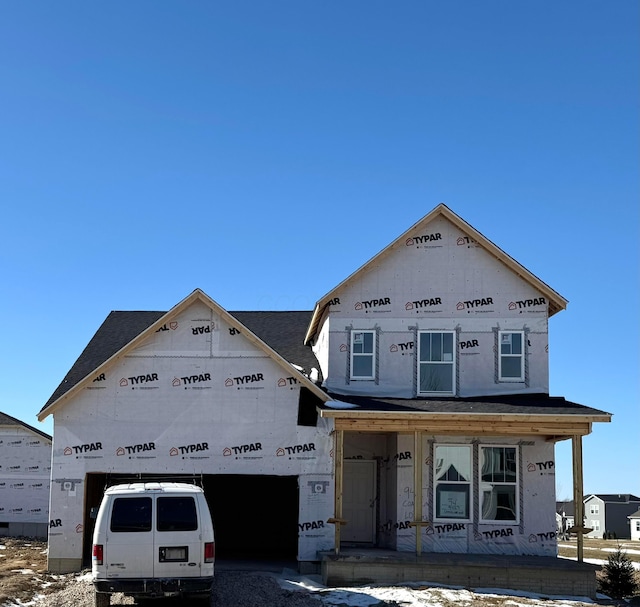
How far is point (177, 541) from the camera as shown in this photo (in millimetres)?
13750

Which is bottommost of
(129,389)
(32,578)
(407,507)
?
(32,578)

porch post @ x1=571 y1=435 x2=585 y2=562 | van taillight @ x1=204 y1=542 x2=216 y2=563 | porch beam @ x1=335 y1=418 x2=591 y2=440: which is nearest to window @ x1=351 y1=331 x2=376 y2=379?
porch beam @ x1=335 y1=418 x2=591 y2=440

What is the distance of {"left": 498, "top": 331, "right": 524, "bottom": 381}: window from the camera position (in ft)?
68.4

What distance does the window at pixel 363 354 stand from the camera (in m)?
21.1

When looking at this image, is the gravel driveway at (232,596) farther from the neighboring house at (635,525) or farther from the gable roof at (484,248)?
the neighboring house at (635,525)

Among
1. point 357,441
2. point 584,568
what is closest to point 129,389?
point 357,441

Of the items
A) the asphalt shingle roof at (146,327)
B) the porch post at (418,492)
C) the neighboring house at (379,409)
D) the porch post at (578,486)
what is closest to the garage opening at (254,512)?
the asphalt shingle roof at (146,327)

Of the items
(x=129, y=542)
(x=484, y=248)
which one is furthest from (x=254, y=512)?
(x=129, y=542)

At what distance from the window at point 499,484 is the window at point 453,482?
0.36 metres

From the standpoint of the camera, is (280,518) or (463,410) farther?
(280,518)

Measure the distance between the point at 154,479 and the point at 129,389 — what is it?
2.21 metres

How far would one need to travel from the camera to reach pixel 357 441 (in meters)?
22.4

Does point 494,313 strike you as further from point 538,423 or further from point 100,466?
point 100,466

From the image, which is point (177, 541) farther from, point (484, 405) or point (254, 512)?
point (254, 512)
